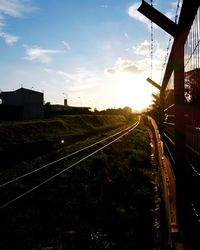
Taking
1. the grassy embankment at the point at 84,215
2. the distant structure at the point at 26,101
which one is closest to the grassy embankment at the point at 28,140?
the grassy embankment at the point at 84,215

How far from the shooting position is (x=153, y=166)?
49.0ft

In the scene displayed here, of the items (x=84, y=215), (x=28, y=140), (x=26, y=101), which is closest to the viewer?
(x=84, y=215)

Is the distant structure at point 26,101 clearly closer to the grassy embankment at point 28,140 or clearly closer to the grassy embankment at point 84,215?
the grassy embankment at point 28,140

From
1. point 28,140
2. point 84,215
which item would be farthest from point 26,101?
point 84,215

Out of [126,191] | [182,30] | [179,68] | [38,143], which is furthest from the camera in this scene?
[38,143]

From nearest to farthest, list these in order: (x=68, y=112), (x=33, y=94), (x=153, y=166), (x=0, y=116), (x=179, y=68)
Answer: (x=179, y=68) < (x=153, y=166) < (x=0, y=116) < (x=33, y=94) < (x=68, y=112)

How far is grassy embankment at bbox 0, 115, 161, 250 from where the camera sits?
6444 millimetres

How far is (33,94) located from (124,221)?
54.6 m

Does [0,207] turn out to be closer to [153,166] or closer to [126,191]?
[126,191]

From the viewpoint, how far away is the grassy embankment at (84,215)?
6444mm

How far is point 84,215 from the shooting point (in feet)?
26.5

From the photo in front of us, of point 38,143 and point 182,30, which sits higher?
point 182,30

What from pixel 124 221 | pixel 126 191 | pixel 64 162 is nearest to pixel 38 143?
pixel 64 162

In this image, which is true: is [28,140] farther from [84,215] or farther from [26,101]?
[26,101]
